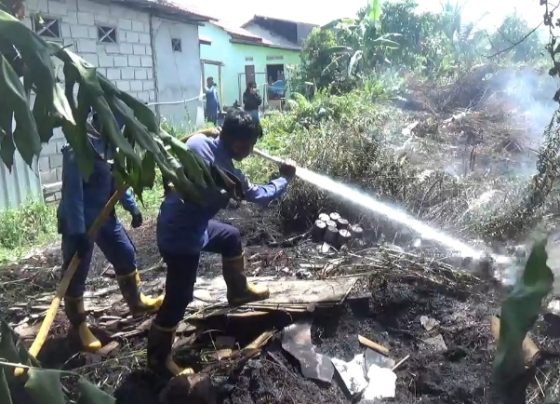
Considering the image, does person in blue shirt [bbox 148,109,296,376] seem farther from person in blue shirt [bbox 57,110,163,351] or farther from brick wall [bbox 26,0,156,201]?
brick wall [bbox 26,0,156,201]

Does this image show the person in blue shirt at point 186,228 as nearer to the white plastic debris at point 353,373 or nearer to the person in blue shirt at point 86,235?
the person in blue shirt at point 86,235

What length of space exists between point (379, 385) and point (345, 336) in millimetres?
507

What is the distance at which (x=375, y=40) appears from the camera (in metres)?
15.8

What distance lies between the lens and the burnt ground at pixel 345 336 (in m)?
3.41

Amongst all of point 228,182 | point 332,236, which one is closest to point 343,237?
point 332,236

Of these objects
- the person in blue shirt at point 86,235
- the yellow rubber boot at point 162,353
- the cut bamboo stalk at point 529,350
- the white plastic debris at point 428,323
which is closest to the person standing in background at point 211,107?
the person in blue shirt at point 86,235

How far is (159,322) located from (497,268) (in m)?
2.84

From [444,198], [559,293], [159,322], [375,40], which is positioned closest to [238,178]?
Answer: [159,322]

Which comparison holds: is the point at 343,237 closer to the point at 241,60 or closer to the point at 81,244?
the point at 81,244

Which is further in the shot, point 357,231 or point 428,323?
point 357,231

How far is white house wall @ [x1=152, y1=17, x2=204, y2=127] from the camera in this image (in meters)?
12.3

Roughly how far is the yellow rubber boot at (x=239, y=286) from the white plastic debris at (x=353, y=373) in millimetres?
722

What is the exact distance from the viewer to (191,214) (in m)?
3.30

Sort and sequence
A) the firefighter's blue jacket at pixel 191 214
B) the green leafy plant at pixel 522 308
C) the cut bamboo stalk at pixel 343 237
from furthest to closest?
the cut bamboo stalk at pixel 343 237, the firefighter's blue jacket at pixel 191 214, the green leafy plant at pixel 522 308
